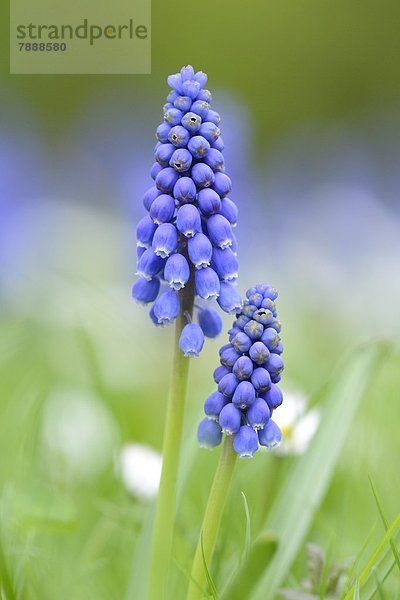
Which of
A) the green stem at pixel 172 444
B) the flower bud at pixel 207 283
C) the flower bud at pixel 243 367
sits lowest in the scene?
the green stem at pixel 172 444

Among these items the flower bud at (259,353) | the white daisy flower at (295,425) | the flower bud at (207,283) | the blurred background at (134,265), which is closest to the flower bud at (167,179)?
the flower bud at (207,283)

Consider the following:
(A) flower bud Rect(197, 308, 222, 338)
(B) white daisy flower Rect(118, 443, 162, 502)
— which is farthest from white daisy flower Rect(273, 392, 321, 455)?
(A) flower bud Rect(197, 308, 222, 338)

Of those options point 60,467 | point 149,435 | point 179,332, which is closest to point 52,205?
point 149,435

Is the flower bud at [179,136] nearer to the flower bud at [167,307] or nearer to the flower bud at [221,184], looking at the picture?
the flower bud at [221,184]

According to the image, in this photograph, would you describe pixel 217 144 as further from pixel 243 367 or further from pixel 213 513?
pixel 213 513

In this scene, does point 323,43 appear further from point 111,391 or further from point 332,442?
point 332,442
